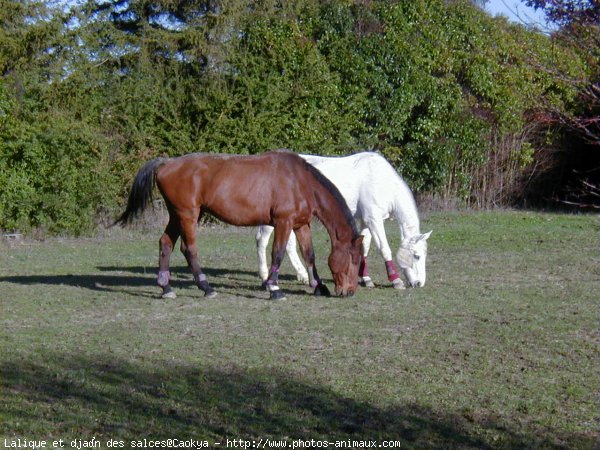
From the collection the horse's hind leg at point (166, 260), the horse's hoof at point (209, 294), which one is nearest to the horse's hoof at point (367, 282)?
the horse's hoof at point (209, 294)

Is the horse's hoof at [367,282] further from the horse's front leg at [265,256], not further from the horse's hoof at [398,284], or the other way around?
the horse's front leg at [265,256]

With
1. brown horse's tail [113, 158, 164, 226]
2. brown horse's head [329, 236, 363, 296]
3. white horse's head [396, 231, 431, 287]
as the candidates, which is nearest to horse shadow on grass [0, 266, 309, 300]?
brown horse's head [329, 236, 363, 296]

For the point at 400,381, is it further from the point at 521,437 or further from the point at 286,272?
the point at 286,272

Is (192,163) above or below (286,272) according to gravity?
above

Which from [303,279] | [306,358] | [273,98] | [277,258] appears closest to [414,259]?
[303,279]

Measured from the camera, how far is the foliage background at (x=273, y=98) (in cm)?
1806

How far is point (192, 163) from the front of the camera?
10625mm

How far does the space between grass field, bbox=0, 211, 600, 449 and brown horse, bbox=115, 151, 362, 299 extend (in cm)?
45

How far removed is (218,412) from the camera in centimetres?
601

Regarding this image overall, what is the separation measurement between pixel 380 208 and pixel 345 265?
1326 mm

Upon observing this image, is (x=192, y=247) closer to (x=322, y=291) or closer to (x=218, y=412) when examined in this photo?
(x=322, y=291)

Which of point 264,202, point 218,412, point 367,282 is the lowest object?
point 218,412

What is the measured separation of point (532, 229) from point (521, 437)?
12.9 metres

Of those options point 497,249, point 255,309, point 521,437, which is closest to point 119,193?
point 497,249
